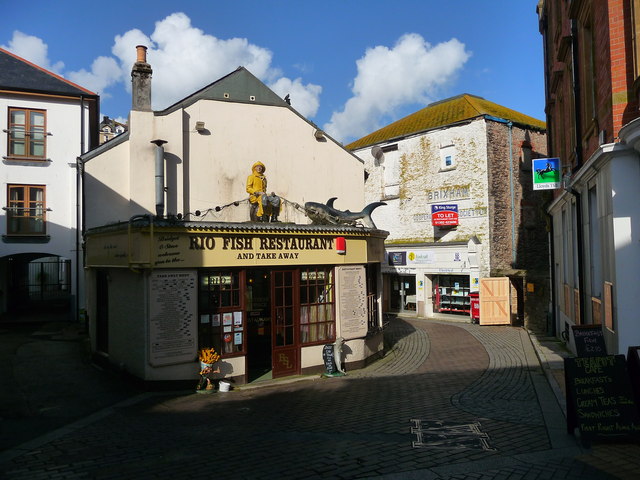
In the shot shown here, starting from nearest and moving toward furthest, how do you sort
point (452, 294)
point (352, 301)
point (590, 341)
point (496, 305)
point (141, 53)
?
point (590, 341) < point (352, 301) < point (141, 53) < point (496, 305) < point (452, 294)

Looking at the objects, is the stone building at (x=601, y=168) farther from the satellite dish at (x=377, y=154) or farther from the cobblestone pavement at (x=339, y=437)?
the satellite dish at (x=377, y=154)

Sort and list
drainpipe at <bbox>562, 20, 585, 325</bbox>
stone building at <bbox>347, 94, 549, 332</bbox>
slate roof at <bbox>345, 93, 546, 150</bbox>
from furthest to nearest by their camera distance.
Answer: slate roof at <bbox>345, 93, 546, 150</bbox>, stone building at <bbox>347, 94, 549, 332</bbox>, drainpipe at <bbox>562, 20, 585, 325</bbox>

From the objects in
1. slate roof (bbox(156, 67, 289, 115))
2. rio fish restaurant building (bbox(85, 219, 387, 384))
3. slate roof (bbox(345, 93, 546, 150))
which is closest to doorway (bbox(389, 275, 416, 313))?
slate roof (bbox(345, 93, 546, 150))

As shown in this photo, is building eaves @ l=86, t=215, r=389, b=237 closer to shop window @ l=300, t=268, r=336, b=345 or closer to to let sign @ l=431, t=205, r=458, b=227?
shop window @ l=300, t=268, r=336, b=345

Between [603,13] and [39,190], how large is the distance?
68.2 ft

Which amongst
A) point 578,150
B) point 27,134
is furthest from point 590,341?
point 27,134

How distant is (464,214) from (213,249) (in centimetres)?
1510

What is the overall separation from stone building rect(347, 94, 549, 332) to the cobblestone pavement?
431 inches

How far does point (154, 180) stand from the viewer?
45.1 ft

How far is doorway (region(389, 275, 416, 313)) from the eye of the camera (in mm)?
25688

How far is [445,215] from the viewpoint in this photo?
23.2 meters

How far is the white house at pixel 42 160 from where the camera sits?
20.3 metres

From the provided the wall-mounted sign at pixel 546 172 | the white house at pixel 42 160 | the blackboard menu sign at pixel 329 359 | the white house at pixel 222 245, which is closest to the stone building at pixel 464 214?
the wall-mounted sign at pixel 546 172

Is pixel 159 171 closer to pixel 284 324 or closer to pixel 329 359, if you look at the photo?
pixel 284 324
